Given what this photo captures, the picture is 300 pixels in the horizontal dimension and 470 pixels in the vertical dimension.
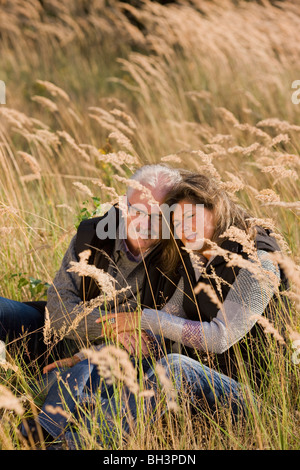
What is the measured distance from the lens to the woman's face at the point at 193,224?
7.95ft

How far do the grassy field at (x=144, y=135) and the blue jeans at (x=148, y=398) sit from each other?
0.07m

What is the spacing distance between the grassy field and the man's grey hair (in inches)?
2.4

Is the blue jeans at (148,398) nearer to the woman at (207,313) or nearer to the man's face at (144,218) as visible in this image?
the woman at (207,313)

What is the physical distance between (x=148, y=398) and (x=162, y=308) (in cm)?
60

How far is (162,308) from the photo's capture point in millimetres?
2508

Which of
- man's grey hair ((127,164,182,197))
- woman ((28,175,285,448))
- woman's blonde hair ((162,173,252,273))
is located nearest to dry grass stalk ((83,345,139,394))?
woman ((28,175,285,448))

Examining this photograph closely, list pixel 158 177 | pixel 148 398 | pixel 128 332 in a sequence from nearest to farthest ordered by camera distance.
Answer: pixel 148 398, pixel 128 332, pixel 158 177

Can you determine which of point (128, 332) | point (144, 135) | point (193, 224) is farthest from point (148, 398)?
point (144, 135)

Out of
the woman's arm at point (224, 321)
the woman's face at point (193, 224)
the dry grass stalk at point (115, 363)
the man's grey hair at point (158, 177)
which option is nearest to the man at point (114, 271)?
the man's grey hair at point (158, 177)

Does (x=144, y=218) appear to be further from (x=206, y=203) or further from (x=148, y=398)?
(x=148, y=398)

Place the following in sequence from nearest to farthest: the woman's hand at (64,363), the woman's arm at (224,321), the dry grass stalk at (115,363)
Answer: the dry grass stalk at (115,363) → the woman's arm at (224,321) → the woman's hand at (64,363)

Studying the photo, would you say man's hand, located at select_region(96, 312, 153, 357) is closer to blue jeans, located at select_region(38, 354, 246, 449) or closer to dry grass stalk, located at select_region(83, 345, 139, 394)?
blue jeans, located at select_region(38, 354, 246, 449)

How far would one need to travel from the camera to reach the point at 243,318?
2.17 m
